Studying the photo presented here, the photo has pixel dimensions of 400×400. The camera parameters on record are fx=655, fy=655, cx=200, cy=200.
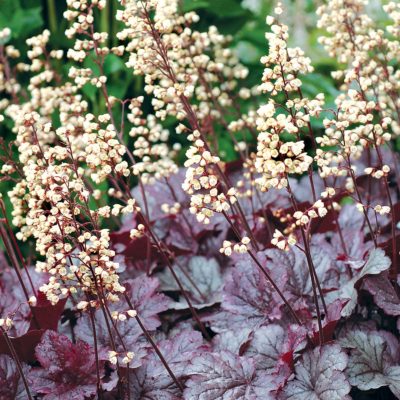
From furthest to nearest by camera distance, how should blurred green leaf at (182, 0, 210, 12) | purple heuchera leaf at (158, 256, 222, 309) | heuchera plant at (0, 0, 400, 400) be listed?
blurred green leaf at (182, 0, 210, 12)
purple heuchera leaf at (158, 256, 222, 309)
heuchera plant at (0, 0, 400, 400)

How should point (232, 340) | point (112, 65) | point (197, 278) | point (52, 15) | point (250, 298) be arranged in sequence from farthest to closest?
point (52, 15)
point (112, 65)
point (197, 278)
point (250, 298)
point (232, 340)

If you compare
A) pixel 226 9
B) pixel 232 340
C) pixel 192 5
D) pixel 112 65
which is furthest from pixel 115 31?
pixel 232 340

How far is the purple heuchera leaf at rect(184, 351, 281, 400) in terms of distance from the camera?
5.75 ft

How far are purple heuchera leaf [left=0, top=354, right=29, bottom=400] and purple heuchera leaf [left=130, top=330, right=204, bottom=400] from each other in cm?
33

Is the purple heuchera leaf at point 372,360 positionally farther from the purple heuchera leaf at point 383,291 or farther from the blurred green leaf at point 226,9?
the blurred green leaf at point 226,9

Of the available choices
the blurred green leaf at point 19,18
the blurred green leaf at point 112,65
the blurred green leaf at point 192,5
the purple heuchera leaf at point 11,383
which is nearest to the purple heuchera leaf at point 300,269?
the purple heuchera leaf at point 11,383

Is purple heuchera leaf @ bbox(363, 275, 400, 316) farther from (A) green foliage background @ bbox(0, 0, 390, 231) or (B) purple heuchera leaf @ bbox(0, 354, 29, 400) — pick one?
(A) green foliage background @ bbox(0, 0, 390, 231)

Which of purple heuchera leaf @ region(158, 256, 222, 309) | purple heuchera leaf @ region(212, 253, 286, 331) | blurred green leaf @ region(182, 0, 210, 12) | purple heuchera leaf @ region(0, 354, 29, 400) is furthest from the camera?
blurred green leaf @ region(182, 0, 210, 12)

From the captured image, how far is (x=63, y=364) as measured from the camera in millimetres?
1888

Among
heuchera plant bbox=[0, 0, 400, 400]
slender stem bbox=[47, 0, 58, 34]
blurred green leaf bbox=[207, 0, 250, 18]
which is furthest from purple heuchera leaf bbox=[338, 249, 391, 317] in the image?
slender stem bbox=[47, 0, 58, 34]

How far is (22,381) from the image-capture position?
1953mm

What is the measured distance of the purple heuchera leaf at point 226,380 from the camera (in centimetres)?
175

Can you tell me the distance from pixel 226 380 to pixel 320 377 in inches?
10.0

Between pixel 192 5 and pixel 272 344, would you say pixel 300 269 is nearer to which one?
Result: pixel 272 344
